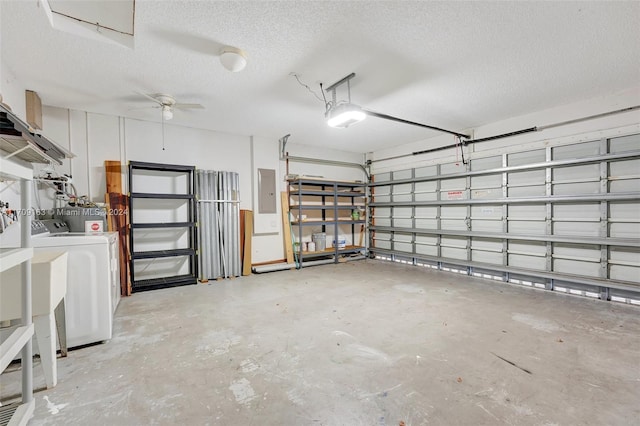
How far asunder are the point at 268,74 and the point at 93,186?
323 cm

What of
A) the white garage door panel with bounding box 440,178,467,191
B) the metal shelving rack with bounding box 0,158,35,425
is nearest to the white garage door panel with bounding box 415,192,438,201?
the white garage door panel with bounding box 440,178,467,191

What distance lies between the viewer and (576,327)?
8.75 ft

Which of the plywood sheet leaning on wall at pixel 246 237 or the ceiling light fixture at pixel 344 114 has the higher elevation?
the ceiling light fixture at pixel 344 114

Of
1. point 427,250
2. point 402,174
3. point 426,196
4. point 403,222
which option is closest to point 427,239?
point 427,250

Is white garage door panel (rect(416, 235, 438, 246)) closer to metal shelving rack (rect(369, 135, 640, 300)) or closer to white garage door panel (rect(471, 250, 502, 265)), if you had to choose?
metal shelving rack (rect(369, 135, 640, 300))

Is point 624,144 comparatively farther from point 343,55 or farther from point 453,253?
point 343,55

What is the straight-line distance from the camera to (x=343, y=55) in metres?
2.56

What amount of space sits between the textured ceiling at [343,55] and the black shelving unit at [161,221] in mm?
1004

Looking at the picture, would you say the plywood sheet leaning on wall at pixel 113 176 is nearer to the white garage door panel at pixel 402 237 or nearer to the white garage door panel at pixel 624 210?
the white garage door panel at pixel 402 237

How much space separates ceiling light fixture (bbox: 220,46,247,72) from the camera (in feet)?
8.02

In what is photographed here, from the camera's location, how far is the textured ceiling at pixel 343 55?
6.66 ft

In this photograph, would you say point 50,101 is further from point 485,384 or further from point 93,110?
point 485,384

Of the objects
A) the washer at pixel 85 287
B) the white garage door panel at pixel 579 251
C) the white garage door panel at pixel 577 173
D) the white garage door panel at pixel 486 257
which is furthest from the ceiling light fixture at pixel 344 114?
the white garage door panel at pixel 579 251

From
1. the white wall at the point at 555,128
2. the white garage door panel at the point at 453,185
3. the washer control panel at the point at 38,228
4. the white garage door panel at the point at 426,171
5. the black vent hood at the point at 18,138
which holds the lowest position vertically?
the washer control panel at the point at 38,228
